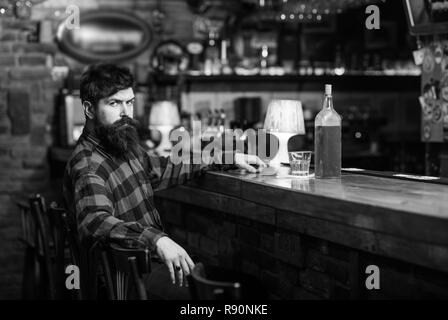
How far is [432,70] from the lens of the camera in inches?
168

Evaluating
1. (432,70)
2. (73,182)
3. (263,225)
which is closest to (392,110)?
(432,70)

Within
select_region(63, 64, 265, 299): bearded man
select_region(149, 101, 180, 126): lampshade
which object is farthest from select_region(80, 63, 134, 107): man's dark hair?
select_region(149, 101, 180, 126): lampshade

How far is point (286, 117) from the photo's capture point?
132 inches

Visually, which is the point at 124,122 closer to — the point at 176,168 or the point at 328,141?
the point at 176,168

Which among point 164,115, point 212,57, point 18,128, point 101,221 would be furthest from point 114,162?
point 212,57

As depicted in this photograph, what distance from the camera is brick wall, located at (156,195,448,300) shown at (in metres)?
2.27

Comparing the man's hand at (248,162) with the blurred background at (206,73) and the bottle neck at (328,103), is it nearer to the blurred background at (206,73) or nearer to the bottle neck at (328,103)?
the bottle neck at (328,103)

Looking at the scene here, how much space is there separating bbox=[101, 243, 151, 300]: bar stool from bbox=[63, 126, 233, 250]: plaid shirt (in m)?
0.10

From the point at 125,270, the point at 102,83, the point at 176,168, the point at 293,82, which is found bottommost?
the point at 125,270

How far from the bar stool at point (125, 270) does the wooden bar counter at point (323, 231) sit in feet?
2.16

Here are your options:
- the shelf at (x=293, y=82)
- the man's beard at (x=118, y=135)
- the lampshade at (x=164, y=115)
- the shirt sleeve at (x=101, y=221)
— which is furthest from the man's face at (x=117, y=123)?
the shelf at (x=293, y=82)

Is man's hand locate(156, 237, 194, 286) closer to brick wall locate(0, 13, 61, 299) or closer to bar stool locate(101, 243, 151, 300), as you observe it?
bar stool locate(101, 243, 151, 300)

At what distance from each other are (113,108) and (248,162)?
2.44ft
